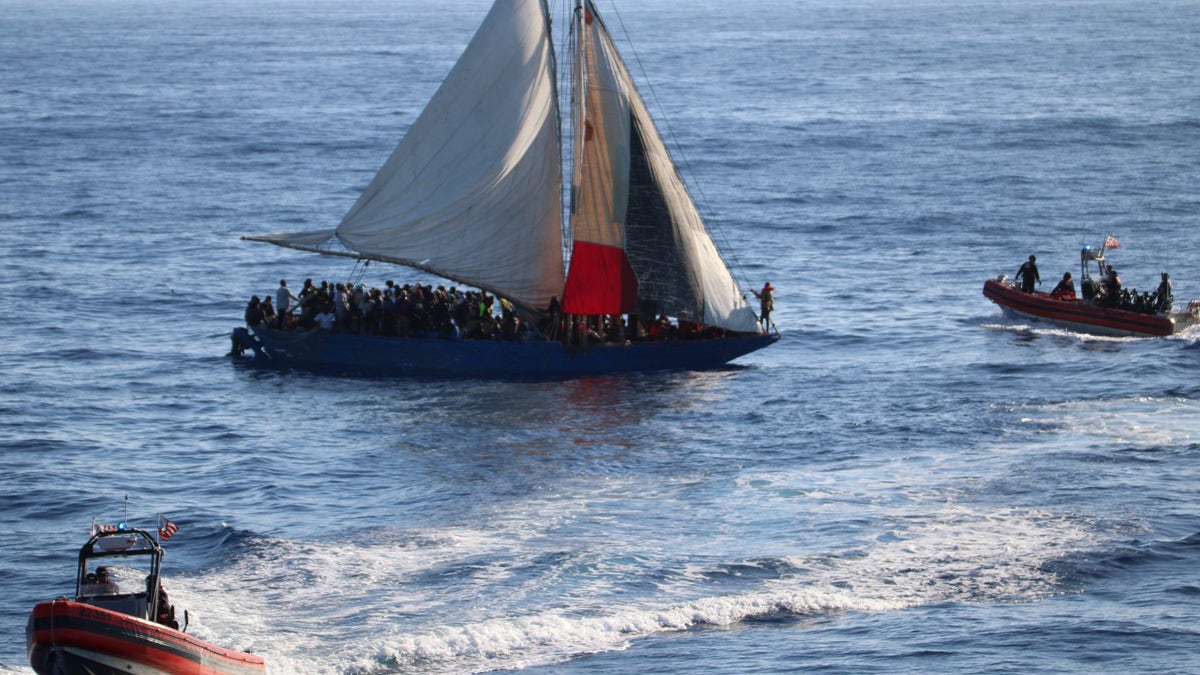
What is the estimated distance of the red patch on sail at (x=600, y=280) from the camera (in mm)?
49969

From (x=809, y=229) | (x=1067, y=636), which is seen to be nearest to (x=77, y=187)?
(x=809, y=229)

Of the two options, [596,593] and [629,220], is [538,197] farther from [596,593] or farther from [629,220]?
[596,593]

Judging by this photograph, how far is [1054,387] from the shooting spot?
48.9m

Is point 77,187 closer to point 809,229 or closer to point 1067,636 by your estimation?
point 809,229

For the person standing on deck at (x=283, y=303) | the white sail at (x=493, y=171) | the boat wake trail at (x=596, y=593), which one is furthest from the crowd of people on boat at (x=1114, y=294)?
the person standing on deck at (x=283, y=303)

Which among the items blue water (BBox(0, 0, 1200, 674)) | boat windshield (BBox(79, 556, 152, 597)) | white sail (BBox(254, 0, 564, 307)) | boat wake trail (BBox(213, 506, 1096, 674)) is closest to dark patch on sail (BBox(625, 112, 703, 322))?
blue water (BBox(0, 0, 1200, 674))

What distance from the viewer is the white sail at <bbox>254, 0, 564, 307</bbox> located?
50.8 meters

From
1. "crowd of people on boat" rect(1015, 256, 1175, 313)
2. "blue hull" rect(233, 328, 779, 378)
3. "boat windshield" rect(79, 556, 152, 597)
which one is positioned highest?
"crowd of people on boat" rect(1015, 256, 1175, 313)

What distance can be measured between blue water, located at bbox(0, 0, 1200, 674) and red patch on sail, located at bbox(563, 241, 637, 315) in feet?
8.40

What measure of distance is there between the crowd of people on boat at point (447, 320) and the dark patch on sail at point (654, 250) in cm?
120

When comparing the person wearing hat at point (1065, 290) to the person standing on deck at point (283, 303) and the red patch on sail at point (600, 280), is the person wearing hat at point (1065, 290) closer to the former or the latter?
the red patch on sail at point (600, 280)

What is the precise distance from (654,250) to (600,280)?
5.87ft

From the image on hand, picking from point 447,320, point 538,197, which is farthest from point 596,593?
point 538,197

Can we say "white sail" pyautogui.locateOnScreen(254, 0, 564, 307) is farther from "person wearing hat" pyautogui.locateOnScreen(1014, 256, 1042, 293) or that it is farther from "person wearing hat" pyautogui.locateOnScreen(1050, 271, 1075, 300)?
"person wearing hat" pyautogui.locateOnScreen(1050, 271, 1075, 300)
